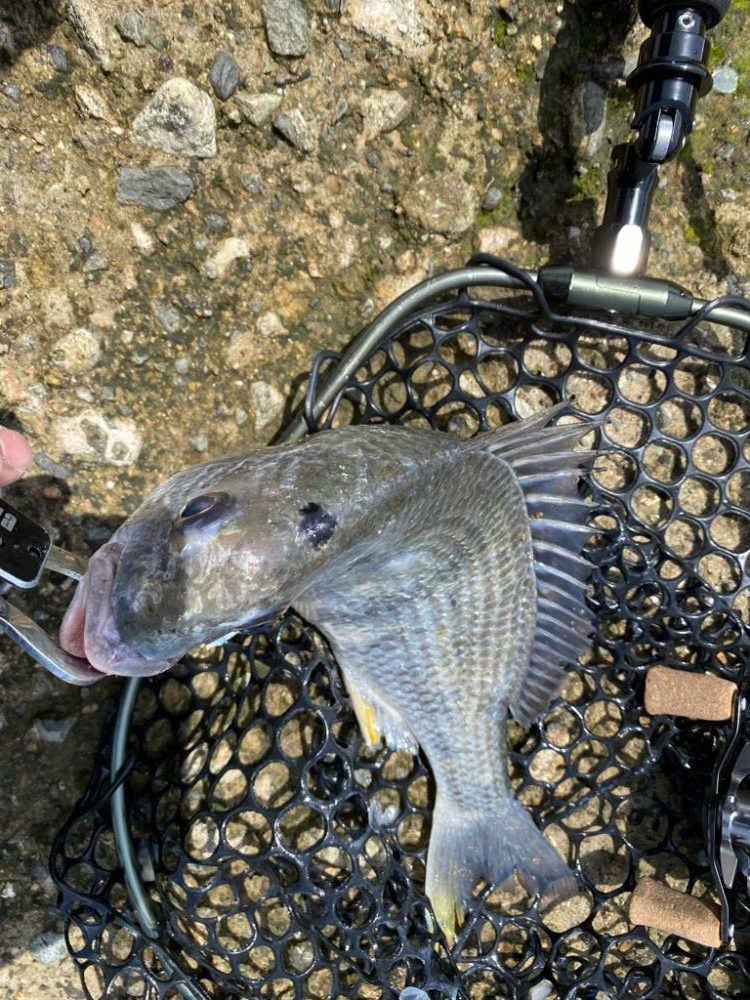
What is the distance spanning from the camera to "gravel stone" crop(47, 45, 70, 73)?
192 centimetres

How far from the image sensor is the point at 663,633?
217 centimetres

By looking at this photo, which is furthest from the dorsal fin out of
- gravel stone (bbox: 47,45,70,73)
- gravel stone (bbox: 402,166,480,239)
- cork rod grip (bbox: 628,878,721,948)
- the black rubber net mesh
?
gravel stone (bbox: 47,45,70,73)

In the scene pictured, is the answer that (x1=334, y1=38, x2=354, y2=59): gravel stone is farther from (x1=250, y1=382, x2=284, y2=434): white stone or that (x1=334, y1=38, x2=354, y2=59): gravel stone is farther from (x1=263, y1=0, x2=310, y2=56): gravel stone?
(x1=250, y1=382, x2=284, y2=434): white stone

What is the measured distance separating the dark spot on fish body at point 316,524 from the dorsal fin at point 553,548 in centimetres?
71

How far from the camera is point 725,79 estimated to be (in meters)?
2.26

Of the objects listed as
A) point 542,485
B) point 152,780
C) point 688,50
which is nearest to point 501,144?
point 688,50

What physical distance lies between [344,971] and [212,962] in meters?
0.40

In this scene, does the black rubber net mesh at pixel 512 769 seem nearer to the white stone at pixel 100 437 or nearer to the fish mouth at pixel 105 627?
the white stone at pixel 100 437

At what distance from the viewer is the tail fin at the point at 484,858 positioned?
6.78ft

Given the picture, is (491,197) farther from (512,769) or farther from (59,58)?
(512,769)

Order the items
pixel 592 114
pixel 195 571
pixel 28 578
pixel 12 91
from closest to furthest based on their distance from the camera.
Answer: pixel 195 571, pixel 28 578, pixel 12 91, pixel 592 114

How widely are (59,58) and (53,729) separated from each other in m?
1.85

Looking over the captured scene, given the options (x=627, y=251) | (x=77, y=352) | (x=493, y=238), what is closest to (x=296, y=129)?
(x=493, y=238)

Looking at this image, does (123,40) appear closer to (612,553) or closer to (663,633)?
(612,553)
